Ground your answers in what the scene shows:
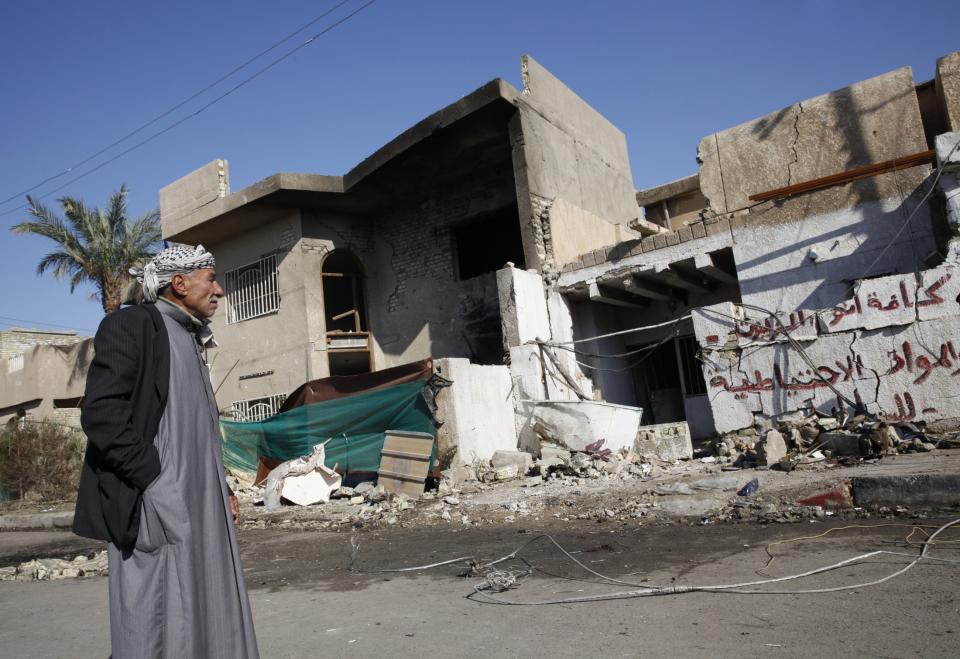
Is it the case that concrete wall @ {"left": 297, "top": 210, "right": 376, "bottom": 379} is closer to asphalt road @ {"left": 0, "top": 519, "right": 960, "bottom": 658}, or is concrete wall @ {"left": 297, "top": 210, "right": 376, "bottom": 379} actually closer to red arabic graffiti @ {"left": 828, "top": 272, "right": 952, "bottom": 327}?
asphalt road @ {"left": 0, "top": 519, "right": 960, "bottom": 658}

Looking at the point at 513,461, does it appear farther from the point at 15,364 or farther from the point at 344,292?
the point at 15,364

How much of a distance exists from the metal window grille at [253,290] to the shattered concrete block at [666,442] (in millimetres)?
9727

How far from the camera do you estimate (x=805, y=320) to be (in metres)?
8.94

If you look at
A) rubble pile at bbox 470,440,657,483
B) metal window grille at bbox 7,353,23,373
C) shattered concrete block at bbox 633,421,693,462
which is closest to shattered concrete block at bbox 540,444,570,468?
rubble pile at bbox 470,440,657,483

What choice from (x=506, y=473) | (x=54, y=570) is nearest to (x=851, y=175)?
(x=506, y=473)

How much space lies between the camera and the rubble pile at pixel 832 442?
283 inches

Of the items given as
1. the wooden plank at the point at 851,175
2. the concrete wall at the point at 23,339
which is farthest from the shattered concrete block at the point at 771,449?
the concrete wall at the point at 23,339

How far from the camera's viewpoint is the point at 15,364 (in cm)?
2364

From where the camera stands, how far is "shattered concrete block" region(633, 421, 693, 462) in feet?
32.6

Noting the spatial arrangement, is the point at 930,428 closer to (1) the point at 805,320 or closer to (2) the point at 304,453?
(1) the point at 805,320

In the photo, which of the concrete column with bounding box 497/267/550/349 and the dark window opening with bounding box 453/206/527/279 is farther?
the dark window opening with bounding box 453/206/527/279

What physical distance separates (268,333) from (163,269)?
14236mm

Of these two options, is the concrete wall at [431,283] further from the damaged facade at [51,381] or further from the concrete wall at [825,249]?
the damaged facade at [51,381]

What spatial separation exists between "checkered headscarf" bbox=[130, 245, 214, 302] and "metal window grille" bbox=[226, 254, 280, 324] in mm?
13958
